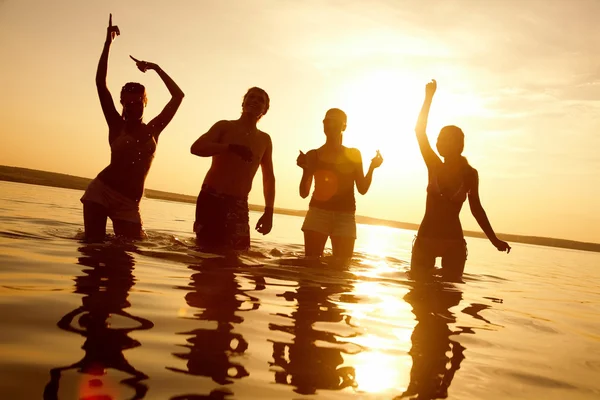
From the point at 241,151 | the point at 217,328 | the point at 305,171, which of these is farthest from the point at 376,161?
the point at 217,328

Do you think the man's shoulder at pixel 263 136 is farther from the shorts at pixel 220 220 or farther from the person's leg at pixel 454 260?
the person's leg at pixel 454 260

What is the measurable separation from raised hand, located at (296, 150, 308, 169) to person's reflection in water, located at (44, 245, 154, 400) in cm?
297

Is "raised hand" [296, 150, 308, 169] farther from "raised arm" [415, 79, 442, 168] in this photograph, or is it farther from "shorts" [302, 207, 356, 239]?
"raised arm" [415, 79, 442, 168]

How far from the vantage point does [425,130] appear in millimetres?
6379

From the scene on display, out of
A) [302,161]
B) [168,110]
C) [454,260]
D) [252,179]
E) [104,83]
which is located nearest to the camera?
[104,83]

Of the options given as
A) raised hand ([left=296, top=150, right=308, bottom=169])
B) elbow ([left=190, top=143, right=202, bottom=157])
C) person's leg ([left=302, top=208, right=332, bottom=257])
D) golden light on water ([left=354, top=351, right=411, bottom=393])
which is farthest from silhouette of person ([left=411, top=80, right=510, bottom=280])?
golden light on water ([left=354, top=351, right=411, bottom=393])

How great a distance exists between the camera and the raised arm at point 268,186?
7.35 metres

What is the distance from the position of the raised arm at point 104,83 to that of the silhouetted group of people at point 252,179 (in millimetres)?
13

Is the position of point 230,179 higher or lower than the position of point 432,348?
higher

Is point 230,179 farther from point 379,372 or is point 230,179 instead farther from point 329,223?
point 379,372

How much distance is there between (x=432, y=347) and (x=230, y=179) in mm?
4173

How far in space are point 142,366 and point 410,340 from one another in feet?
6.28

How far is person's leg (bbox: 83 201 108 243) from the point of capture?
6.47 metres

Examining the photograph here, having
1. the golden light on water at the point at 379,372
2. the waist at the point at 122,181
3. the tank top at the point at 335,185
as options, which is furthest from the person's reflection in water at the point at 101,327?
the tank top at the point at 335,185
